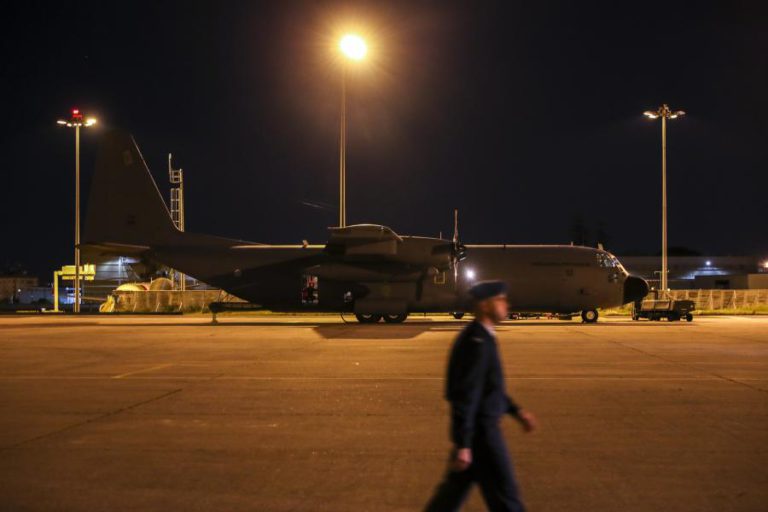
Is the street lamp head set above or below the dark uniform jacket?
above

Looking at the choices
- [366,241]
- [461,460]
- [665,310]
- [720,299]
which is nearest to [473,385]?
[461,460]

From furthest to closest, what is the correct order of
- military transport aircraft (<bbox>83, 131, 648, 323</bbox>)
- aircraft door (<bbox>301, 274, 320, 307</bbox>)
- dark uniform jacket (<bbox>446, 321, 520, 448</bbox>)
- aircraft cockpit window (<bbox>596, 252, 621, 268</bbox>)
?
aircraft cockpit window (<bbox>596, 252, 621, 268</bbox>) < aircraft door (<bbox>301, 274, 320, 307</bbox>) < military transport aircraft (<bbox>83, 131, 648, 323</bbox>) < dark uniform jacket (<bbox>446, 321, 520, 448</bbox>)

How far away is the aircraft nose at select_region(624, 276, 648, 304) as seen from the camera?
29828 millimetres

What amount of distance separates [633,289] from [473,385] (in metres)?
27.3

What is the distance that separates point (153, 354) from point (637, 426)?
13.0m

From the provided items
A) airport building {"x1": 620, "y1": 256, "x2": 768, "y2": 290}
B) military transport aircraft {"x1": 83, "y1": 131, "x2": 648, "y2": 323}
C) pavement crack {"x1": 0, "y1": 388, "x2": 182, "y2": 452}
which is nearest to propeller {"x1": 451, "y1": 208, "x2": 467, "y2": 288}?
military transport aircraft {"x1": 83, "y1": 131, "x2": 648, "y2": 323}

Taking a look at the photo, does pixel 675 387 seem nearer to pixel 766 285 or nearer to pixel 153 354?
pixel 153 354

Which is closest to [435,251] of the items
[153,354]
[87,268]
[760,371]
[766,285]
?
[153,354]

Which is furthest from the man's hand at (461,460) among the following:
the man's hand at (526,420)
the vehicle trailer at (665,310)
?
the vehicle trailer at (665,310)

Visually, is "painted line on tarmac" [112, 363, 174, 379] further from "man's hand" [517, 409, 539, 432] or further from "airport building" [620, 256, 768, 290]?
"airport building" [620, 256, 768, 290]

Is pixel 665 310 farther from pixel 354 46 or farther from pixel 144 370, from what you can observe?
pixel 144 370

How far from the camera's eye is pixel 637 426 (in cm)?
880

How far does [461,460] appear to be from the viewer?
4430mm

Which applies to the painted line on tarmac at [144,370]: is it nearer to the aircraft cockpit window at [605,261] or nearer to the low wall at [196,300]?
the aircraft cockpit window at [605,261]
